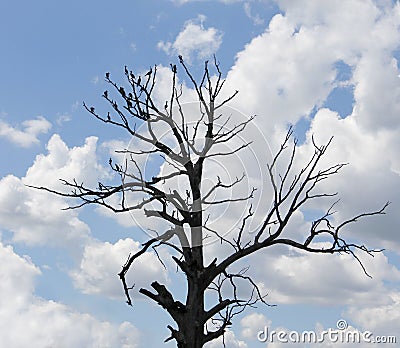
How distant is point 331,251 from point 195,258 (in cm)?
250

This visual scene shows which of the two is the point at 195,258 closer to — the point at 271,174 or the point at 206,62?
the point at 271,174

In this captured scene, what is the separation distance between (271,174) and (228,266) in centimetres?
183

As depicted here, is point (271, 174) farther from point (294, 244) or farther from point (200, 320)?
point (200, 320)

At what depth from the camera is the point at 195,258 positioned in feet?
38.3

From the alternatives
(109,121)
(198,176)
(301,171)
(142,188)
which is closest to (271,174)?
(301,171)

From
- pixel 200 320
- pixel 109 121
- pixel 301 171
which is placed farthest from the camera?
pixel 109 121

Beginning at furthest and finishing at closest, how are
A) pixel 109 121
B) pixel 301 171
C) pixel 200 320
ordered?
1. pixel 109 121
2. pixel 301 171
3. pixel 200 320

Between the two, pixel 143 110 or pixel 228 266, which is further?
pixel 143 110

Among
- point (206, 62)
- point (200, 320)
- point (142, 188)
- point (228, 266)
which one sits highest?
point (206, 62)

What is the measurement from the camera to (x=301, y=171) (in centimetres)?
1205

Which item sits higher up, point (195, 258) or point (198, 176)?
point (198, 176)

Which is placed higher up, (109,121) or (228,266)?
(109,121)

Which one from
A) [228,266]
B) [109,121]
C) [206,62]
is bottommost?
[228,266]

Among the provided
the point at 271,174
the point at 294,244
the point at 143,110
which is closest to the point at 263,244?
the point at 294,244
